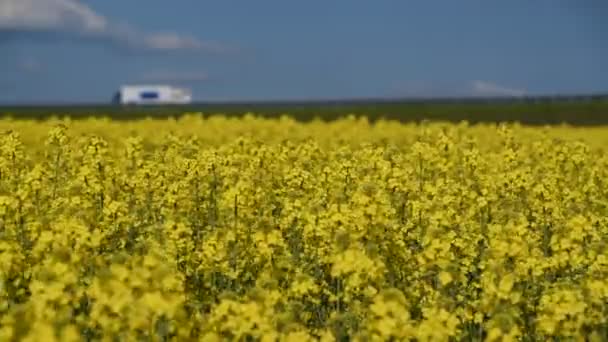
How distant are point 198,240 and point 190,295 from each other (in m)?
2.15

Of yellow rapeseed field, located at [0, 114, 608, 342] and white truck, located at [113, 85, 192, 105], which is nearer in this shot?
yellow rapeseed field, located at [0, 114, 608, 342]

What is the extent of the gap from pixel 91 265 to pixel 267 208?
4.00 meters

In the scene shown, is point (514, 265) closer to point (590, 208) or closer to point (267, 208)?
point (267, 208)

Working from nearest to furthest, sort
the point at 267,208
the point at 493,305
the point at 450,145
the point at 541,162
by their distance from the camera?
the point at 493,305
the point at 267,208
the point at 450,145
the point at 541,162

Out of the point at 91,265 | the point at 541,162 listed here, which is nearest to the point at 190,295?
the point at 91,265

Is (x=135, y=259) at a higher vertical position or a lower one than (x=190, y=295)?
higher

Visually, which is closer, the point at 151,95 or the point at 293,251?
the point at 293,251

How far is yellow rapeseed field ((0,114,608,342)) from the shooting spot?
6.57 metres

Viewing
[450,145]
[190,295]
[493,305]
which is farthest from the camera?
[450,145]

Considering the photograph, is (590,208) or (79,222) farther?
(590,208)

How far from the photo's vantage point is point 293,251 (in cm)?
1024

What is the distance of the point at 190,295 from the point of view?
852 cm

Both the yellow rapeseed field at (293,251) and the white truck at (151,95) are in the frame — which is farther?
the white truck at (151,95)

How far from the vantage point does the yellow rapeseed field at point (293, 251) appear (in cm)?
657
